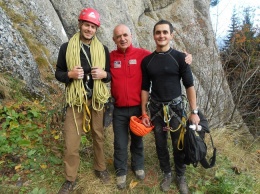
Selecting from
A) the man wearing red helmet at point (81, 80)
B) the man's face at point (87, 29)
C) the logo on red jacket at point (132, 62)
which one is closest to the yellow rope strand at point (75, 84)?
the man wearing red helmet at point (81, 80)

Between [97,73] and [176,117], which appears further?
[176,117]

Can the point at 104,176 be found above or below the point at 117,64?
below

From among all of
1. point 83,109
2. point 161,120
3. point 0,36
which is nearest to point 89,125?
point 83,109

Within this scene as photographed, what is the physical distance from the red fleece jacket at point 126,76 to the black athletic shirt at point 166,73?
0.12m

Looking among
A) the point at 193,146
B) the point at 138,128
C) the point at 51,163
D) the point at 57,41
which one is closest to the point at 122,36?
the point at 138,128

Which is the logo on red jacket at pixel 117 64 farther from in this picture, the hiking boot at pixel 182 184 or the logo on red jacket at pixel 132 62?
the hiking boot at pixel 182 184

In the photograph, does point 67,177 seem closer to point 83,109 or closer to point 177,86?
point 83,109

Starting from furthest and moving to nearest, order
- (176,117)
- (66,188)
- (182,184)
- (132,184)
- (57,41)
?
(57,41), (132,184), (182,184), (176,117), (66,188)

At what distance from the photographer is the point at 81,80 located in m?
3.21

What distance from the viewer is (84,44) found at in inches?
129

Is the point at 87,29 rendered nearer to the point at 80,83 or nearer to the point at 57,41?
the point at 80,83

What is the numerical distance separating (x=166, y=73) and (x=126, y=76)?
1.90ft

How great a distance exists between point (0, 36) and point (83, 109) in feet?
9.26

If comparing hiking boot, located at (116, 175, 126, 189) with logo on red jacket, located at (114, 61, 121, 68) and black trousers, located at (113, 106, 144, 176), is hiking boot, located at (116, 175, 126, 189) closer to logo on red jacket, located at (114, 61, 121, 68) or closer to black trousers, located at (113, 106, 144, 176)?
black trousers, located at (113, 106, 144, 176)
